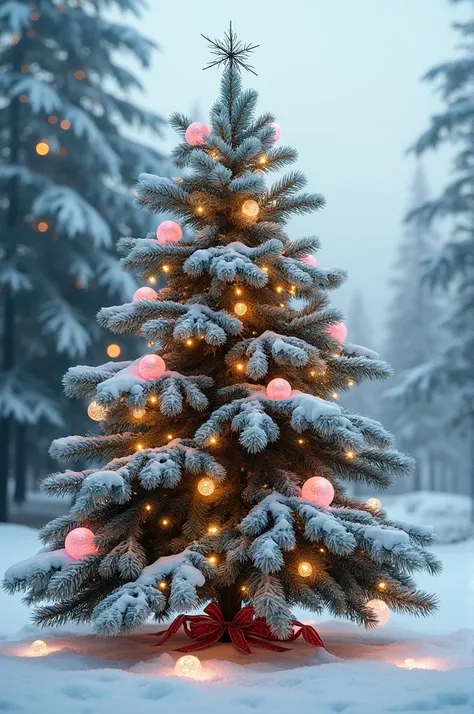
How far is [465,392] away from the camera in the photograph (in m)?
17.4

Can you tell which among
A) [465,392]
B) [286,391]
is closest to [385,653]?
[286,391]

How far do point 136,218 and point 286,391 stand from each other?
11064mm

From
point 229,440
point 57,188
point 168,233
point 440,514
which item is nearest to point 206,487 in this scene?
point 229,440

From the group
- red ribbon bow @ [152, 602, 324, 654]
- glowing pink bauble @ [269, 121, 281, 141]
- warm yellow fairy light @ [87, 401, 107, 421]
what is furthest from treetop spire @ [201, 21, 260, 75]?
red ribbon bow @ [152, 602, 324, 654]

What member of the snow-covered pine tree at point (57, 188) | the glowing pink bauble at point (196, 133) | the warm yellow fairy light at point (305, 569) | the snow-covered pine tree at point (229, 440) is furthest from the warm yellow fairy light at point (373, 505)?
the snow-covered pine tree at point (57, 188)

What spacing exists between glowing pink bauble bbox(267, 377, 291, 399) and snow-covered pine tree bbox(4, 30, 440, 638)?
0.5 inches

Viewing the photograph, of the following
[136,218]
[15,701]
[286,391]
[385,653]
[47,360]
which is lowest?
[15,701]

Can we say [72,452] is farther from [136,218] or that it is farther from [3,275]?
[136,218]

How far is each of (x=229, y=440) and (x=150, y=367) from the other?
0.77m

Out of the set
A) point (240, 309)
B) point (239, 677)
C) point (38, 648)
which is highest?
point (240, 309)

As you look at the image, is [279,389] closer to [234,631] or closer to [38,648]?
[234,631]

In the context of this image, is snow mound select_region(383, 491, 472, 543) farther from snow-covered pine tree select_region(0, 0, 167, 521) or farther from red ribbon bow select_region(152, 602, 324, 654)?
red ribbon bow select_region(152, 602, 324, 654)

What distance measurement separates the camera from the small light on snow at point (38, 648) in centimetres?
480

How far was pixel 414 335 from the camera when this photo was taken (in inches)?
1352
